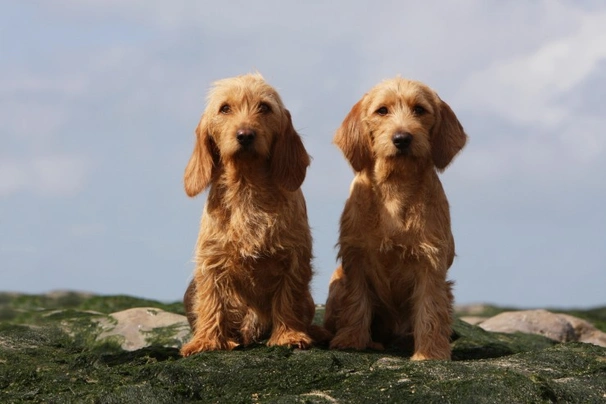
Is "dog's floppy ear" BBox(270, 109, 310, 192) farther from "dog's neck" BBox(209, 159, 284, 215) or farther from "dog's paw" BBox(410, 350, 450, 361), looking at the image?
"dog's paw" BBox(410, 350, 450, 361)

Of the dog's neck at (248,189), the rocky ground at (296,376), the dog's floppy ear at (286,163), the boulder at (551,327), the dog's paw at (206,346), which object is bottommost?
the rocky ground at (296,376)

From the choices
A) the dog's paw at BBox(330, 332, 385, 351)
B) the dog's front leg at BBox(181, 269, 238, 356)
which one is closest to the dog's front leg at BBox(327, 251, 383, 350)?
the dog's paw at BBox(330, 332, 385, 351)

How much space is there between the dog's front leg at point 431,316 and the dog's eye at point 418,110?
52.0 inches

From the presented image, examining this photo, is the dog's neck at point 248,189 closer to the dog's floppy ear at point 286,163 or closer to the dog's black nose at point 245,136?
the dog's floppy ear at point 286,163

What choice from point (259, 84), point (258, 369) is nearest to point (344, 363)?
point (258, 369)

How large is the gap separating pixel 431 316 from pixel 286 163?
69.9 inches

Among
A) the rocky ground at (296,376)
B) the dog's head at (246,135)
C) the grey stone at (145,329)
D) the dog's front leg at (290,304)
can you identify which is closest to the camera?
A: the rocky ground at (296,376)

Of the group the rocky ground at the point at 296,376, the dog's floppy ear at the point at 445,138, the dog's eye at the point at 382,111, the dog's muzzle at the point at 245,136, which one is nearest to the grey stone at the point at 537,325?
the rocky ground at the point at 296,376

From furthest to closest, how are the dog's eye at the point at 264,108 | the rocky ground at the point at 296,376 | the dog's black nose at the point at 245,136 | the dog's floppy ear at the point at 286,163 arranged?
1. the dog's floppy ear at the point at 286,163
2. the dog's eye at the point at 264,108
3. the dog's black nose at the point at 245,136
4. the rocky ground at the point at 296,376

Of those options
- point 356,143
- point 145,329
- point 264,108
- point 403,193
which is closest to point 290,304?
point 403,193

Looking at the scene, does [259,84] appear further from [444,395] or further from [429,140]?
[444,395]

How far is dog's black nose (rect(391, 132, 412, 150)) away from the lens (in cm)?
750

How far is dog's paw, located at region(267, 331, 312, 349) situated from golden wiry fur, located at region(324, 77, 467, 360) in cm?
32

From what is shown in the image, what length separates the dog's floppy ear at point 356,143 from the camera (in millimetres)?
7895
